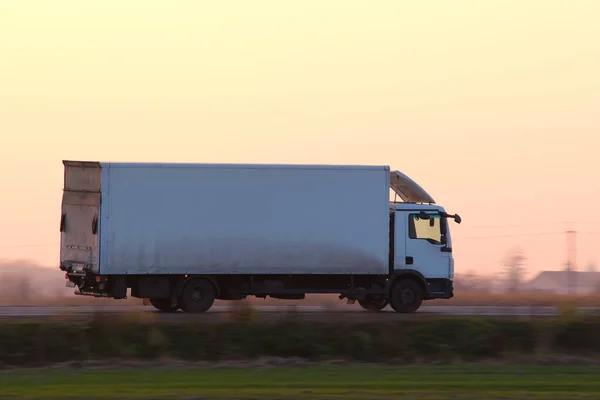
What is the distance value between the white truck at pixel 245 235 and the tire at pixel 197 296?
3cm

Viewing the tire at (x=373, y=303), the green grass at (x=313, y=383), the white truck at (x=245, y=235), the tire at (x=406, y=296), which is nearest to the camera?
the green grass at (x=313, y=383)

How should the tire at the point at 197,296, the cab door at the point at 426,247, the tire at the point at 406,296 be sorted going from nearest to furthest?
1. the tire at the point at 197,296
2. the cab door at the point at 426,247
3. the tire at the point at 406,296

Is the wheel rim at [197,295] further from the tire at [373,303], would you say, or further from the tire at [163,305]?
the tire at [373,303]

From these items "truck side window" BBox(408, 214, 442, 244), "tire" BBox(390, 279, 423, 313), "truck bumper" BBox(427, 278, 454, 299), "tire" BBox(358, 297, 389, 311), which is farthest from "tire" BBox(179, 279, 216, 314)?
"truck bumper" BBox(427, 278, 454, 299)

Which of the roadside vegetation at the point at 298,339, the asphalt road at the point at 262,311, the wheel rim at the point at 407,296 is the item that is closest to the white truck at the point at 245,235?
the wheel rim at the point at 407,296

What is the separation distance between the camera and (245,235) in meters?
29.3

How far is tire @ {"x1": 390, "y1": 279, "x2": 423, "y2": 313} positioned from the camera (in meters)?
30.4

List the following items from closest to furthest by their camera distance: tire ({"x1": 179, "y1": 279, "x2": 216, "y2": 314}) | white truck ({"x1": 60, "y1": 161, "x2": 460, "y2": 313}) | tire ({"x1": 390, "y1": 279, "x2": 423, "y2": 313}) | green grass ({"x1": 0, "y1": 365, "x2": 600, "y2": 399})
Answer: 1. green grass ({"x1": 0, "y1": 365, "x2": 600, "y2": 399})
2. white truck ({"x1": 60, "y1": 161, "x2": 460, "y2": 313})
3. tire ({"x1": 179, "y1": 279, "x2": 216, "y2": 314})
4. tire ({"x1": 390, "y1": 279, "x2": 423, "y2": 313})

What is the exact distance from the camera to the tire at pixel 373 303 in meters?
31.3

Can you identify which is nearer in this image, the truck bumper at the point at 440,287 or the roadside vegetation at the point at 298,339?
the roadside vegetation at the point at 298,339

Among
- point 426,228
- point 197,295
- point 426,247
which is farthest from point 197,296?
point 426,228

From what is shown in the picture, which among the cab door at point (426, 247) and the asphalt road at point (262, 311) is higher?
the cab door at point (426, 247)

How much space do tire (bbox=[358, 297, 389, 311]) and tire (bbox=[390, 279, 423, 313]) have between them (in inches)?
25.5

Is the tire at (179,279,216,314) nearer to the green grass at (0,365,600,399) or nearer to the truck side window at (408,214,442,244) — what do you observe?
the truck side window at (408,214,442,244)
